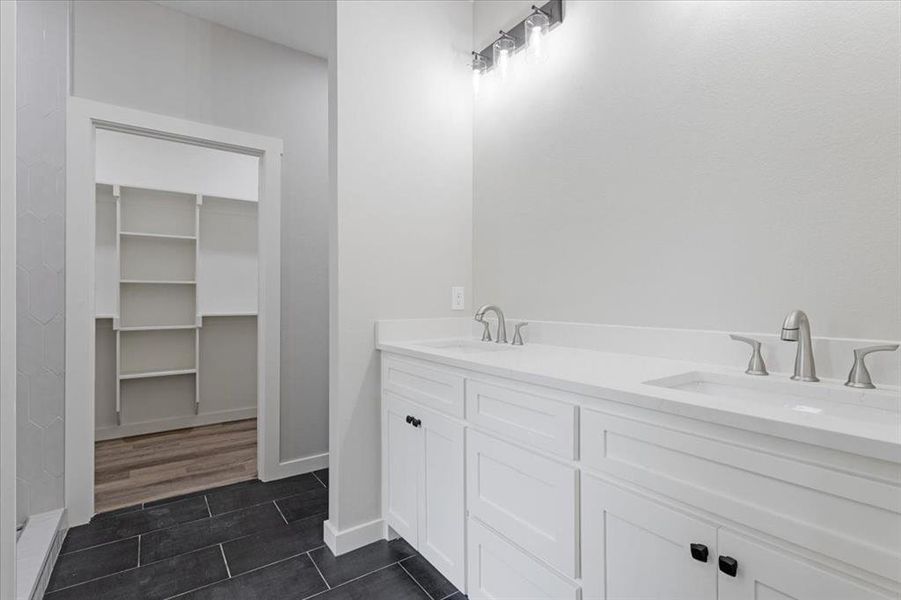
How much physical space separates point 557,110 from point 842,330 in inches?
50.5

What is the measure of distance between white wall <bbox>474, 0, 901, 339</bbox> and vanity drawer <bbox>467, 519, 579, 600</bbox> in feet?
2.87

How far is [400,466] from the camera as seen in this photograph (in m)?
1.83

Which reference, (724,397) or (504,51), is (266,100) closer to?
(504,51)

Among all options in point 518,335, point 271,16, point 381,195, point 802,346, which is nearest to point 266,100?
point 271,16

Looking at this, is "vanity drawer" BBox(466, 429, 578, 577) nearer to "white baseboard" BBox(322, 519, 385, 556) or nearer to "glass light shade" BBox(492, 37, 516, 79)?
"white baseboard" BBox(322, 519, 385, 556)

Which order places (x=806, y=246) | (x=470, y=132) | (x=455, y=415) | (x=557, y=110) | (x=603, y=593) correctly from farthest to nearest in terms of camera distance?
(x=470, y=132), (x=557, y=110), (x=455, y=415), (x=806, y=246), (x=603, y=593)

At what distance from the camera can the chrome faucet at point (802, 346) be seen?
3.44ft

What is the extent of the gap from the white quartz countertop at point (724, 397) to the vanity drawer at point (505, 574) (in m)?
0.50

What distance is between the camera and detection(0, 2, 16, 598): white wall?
1.09 metres

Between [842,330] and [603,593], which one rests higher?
[842,330]

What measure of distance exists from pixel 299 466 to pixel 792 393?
2637 millimetres

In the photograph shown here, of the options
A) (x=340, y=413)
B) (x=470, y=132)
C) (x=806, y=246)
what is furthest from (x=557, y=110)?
(x=340, y=413)

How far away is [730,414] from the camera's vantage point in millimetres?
794

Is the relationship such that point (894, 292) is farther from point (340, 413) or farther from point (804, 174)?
point (340, 413)
